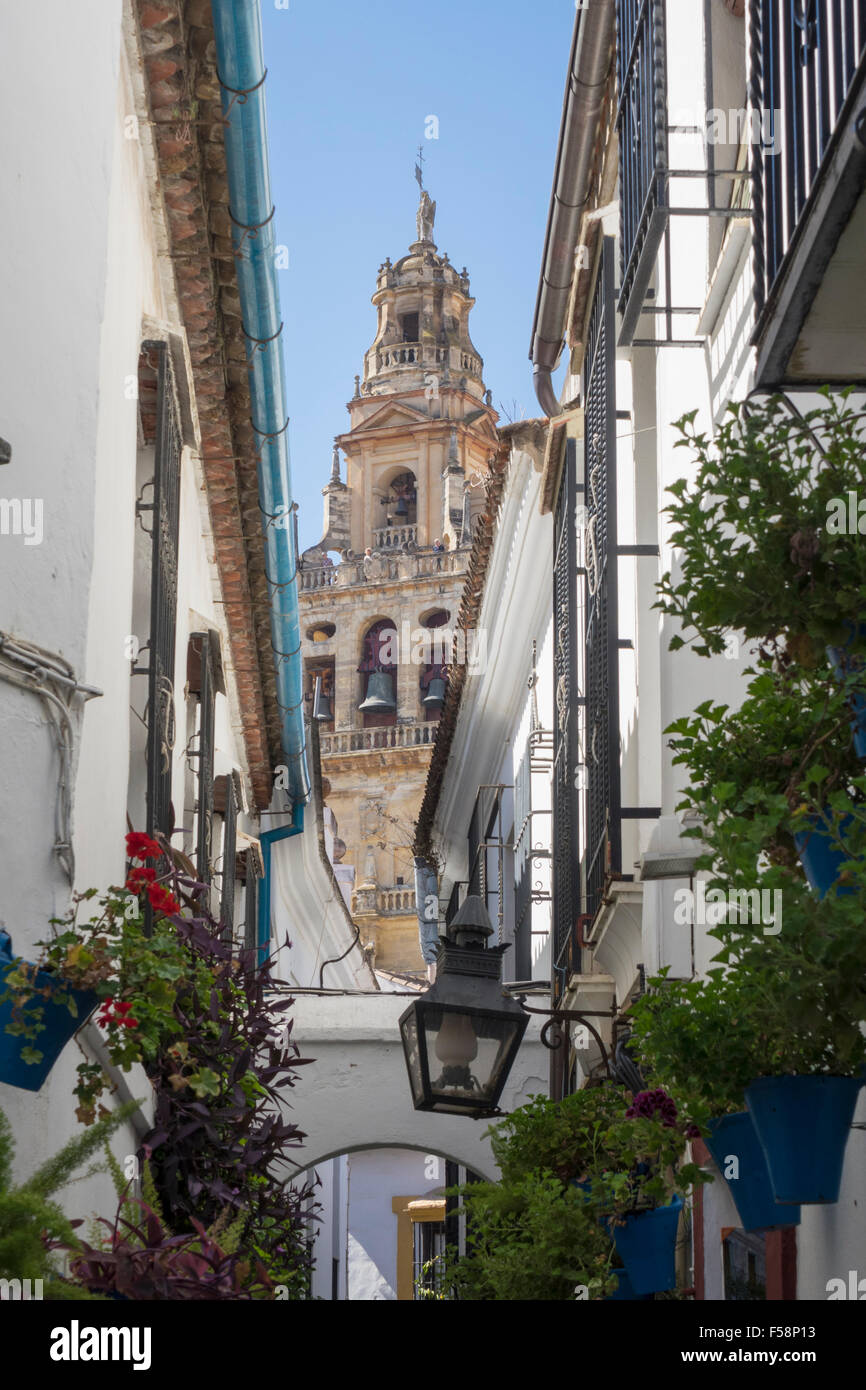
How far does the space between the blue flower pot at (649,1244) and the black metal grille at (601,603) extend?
199cm

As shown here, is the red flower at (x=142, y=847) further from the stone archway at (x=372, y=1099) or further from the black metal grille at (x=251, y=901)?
the black metal grille at (x=251, y=901)

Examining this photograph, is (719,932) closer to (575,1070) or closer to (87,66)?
(87,66)

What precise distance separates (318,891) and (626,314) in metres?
14.9

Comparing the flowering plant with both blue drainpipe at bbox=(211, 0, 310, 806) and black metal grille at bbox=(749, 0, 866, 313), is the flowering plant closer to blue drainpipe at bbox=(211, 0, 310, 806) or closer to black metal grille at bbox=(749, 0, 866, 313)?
black metal grille at bbox=(749, 0, 866, 313)

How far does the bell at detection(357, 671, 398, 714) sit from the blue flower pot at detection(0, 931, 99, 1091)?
50764 mm

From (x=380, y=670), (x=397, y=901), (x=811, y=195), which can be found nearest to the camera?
(x=811, y=195)

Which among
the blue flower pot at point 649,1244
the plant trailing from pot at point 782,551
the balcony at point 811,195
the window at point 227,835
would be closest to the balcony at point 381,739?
the window at point 227,835

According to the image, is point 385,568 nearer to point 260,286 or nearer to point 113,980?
point 260,286

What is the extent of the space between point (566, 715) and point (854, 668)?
7.08 m

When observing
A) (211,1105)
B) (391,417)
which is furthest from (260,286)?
(391,417)

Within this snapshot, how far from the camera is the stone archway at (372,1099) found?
12.6 metres

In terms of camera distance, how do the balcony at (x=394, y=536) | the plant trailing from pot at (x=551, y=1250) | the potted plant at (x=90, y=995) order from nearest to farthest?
1. the potted plant at (x=90, y=995)
2. the plant trailing from pot at (x=551, y=1250)
3. the balcony at (x=394, y=536)

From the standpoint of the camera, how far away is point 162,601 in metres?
7.00
